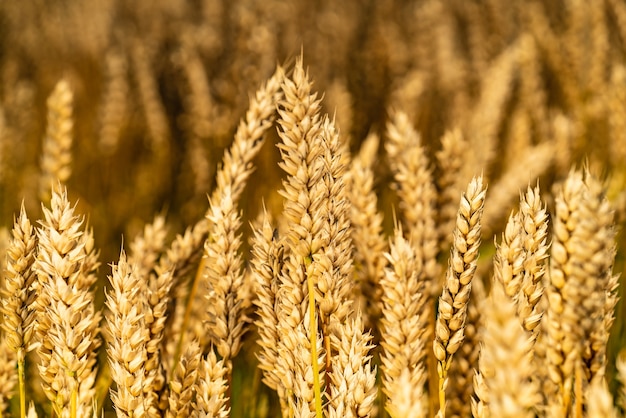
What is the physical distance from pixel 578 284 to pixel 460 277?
0.39 feet

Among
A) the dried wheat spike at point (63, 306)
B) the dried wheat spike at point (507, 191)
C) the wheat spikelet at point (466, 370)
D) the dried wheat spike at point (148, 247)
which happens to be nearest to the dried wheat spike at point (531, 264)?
the wheat spikelet at point (466, 370)

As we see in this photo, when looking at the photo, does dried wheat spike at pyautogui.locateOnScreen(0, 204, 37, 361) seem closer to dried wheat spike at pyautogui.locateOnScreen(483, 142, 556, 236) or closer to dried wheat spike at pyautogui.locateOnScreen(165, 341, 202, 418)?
dried wheat spike at pyautogui.locateOnScreen(165, 341, 202, 418)

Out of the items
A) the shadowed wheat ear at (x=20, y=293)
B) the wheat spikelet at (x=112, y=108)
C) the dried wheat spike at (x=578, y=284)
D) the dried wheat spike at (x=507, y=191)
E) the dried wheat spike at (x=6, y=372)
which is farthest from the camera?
the wheat spikelet at (x=112, y=108)

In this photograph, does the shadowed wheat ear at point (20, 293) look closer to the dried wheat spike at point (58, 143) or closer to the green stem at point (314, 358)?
the green stem at point (314, 358)

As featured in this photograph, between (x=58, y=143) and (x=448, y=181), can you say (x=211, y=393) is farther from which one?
(x=58, y=143)

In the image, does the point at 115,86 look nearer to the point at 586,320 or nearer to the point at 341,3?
the point at 341,3

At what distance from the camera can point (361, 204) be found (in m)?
1.03

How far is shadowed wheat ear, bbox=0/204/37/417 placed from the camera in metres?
0.75

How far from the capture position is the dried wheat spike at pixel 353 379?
68 centimetres

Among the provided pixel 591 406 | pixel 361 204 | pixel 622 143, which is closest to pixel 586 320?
pixel 591 406

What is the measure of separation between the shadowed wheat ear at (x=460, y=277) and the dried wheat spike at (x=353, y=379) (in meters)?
0.08

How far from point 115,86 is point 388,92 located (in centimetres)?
110

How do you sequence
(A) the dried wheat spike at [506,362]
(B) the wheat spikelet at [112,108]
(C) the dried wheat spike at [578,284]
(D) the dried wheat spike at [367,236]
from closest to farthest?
(A) the dried wheat spike at [506,362], (C) the dried wheat spike at [578,284], (D) the dried wheat spike at [367,236], (B) the wheat spikelet at [112,108]

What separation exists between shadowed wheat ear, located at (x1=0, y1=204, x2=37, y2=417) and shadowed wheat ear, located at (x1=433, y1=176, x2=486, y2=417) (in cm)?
45
